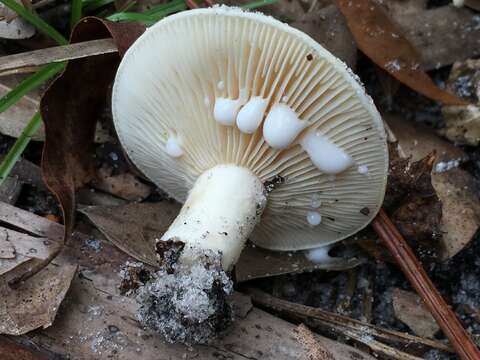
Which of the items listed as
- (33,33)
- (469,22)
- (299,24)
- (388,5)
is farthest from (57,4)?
(469,22)

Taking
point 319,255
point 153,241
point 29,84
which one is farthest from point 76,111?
point 319,255

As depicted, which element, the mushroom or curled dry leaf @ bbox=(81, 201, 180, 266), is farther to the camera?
curled dry leaf @ bbox=(81, 201, 180, 266)

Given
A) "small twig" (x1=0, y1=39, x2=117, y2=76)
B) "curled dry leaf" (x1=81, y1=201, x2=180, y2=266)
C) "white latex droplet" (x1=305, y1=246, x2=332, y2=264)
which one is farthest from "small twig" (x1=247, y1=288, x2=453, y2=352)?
"small twig" (x1=0, y1=39, x2=117, y2=76)

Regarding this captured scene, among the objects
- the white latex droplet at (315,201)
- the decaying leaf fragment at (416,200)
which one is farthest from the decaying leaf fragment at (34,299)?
the decaying leaf fragment at (416,200)

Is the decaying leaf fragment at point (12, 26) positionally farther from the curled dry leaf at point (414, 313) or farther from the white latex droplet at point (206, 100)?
the curled dry leaf at point (414, 313)

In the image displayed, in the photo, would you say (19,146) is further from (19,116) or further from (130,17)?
(130,17)

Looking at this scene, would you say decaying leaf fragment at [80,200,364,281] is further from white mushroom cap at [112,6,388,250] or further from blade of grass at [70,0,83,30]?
blade of grass at [70,0,83,30]

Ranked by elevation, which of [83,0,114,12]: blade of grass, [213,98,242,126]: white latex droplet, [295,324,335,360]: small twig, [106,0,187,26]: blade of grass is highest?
[83,0,114,12]: blade of grass
